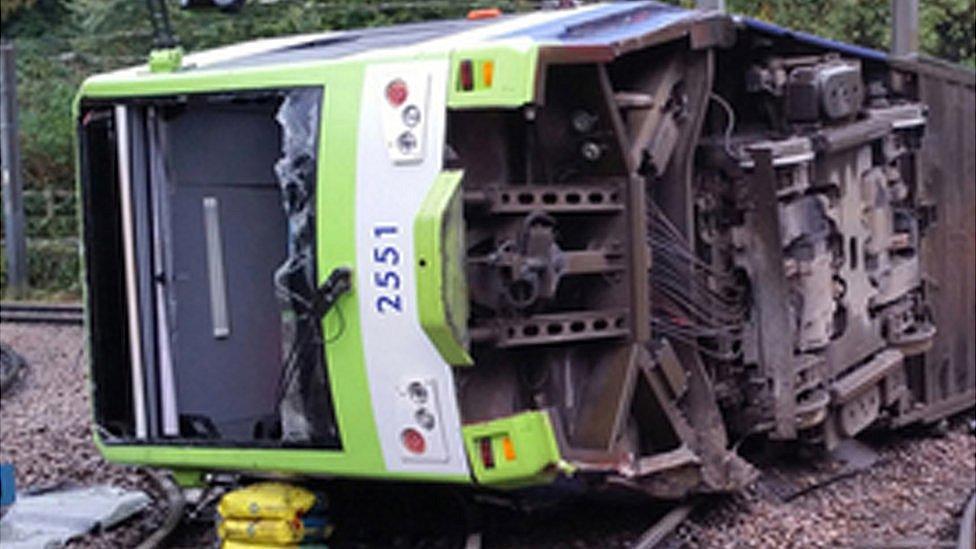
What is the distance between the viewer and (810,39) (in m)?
7.89

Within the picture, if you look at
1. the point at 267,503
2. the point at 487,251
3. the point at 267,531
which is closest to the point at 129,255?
the point at 267,503

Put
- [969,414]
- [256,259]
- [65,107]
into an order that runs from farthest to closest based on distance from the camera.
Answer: [65,107], [969,414], [256,259]

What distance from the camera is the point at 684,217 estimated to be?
7.09 metres

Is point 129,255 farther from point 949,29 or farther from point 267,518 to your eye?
point 949,29

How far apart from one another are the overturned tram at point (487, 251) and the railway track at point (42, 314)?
10467mm

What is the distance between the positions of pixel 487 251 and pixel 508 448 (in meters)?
0.75

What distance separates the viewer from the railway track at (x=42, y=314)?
57.4 ft

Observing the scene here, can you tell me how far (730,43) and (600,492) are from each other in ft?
6.81

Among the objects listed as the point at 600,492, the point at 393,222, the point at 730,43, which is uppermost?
the point at 730,43

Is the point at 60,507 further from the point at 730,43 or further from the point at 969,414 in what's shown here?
the point at 969,414

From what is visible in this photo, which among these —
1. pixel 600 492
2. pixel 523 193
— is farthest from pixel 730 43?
pixel 600 492

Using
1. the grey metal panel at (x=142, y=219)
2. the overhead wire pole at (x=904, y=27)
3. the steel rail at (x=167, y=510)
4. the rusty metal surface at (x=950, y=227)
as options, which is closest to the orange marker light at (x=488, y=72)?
the grey metal panel at (x=142, y=219)

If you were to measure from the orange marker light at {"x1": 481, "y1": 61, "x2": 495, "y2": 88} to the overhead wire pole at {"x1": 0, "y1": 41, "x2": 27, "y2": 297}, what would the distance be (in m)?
17.0

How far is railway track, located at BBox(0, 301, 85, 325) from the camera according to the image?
17484mm
